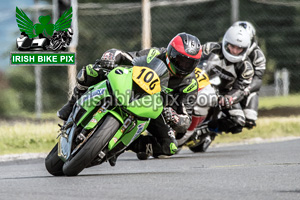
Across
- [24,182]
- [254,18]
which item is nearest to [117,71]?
[24,182]

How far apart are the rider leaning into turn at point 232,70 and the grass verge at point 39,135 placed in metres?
2.46

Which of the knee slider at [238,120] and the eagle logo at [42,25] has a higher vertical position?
the eagle logo at [42,25]

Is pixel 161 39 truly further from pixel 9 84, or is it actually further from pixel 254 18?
pixel 254 18

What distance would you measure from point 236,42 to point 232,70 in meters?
0.47

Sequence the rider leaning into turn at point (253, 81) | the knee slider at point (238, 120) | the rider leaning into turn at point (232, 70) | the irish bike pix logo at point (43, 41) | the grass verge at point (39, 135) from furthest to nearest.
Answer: the irish bike pix logo at point (43, 41) < the rider leaning into turn at point (253, 81) < the grass verge at point (39, 135) < the knee slider at point (238, 120) < the rider leaning into turn at point (232, 70)

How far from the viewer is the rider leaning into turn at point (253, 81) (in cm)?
1193

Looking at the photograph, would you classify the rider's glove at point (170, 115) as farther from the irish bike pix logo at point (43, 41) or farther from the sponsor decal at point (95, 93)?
the irish bike pix logo at point (43, 41)

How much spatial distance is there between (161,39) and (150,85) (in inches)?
477

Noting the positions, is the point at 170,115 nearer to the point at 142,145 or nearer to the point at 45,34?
the point at 142,145

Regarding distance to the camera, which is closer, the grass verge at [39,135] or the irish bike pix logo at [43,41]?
the grass verge at [39,135]

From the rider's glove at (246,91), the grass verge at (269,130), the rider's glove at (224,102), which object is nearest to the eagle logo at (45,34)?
the grass verge at (269,130)

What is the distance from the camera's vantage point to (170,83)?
750cm

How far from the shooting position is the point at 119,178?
677 centimetres

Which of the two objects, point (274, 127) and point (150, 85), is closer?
point (150, 85)
